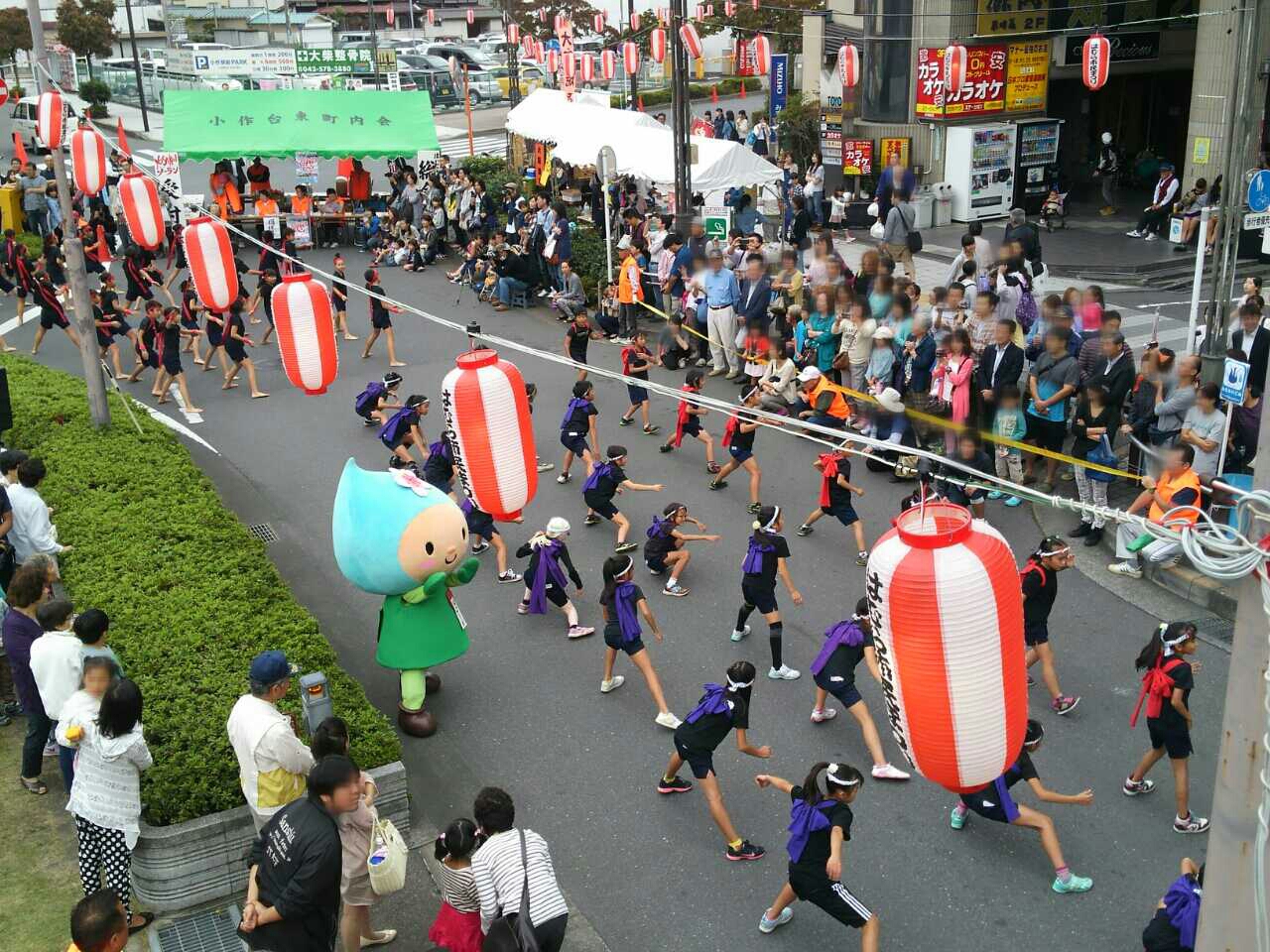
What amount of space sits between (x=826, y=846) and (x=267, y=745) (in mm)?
3046

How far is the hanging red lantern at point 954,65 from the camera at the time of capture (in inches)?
853

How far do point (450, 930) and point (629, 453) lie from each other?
8766 millimetres

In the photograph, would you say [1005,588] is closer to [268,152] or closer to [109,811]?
[109,811]

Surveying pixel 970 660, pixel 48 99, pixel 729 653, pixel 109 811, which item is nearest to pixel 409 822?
pixel 109 811

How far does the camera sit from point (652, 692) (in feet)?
29.4

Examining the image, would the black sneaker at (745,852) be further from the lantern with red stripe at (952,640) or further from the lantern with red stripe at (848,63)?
the lantern with red stripe at (848,63)

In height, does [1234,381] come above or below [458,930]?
above

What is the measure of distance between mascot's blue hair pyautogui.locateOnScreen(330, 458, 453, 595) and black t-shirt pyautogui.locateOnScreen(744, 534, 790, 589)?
2.53m

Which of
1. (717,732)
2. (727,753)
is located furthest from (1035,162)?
(717,732)

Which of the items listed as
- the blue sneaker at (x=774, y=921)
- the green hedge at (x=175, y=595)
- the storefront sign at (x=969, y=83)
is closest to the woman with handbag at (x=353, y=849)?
the green hedge at (x=175, y=595)

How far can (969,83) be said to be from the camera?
24500mm

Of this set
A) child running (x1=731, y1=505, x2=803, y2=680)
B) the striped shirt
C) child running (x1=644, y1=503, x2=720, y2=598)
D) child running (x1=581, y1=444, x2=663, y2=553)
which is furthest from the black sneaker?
child running (x1=581, y1=444, x2=663, y2=553)

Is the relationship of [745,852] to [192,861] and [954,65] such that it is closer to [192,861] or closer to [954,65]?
[192,861]

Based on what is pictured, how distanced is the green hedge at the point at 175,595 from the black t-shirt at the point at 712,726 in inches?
76.7
